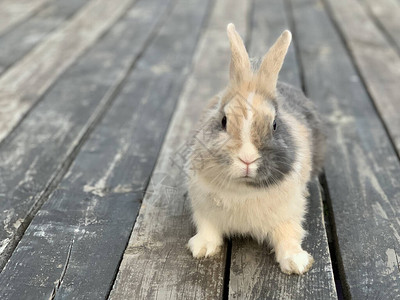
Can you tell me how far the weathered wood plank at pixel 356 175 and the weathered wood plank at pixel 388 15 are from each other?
399 millimetres

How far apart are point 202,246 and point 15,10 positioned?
2965 millimetres

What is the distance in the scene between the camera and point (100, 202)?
6.30ft

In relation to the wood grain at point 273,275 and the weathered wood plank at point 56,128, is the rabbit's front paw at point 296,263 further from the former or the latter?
the weathered wood plank at point 56,128

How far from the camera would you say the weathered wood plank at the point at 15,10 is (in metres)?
3.72

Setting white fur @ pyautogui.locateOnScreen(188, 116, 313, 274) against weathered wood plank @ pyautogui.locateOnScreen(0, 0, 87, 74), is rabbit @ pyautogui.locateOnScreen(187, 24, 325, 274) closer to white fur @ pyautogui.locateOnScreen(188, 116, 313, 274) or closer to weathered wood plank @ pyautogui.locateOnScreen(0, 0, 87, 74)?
white fur @ pyautogui.locateOnScreen(188, 116, 313, 274)

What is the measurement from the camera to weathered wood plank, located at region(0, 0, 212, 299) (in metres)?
1.53

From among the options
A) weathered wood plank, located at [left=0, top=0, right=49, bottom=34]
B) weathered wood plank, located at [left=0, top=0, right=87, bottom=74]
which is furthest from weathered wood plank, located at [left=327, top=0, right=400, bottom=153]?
weathered wood plank, located at [left=0, top=0, right=49, bottom=34]

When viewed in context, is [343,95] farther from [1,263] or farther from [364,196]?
[1,263]

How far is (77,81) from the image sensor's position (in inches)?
116

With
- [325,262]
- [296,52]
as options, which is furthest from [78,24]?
[325,262]

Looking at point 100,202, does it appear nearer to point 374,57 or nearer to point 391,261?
point 391,261

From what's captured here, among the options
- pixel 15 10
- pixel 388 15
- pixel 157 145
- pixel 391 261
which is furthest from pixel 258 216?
pixel 15 10

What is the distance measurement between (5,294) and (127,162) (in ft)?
2.72

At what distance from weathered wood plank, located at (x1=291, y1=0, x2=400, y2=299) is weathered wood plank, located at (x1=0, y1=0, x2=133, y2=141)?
4.38 ft
